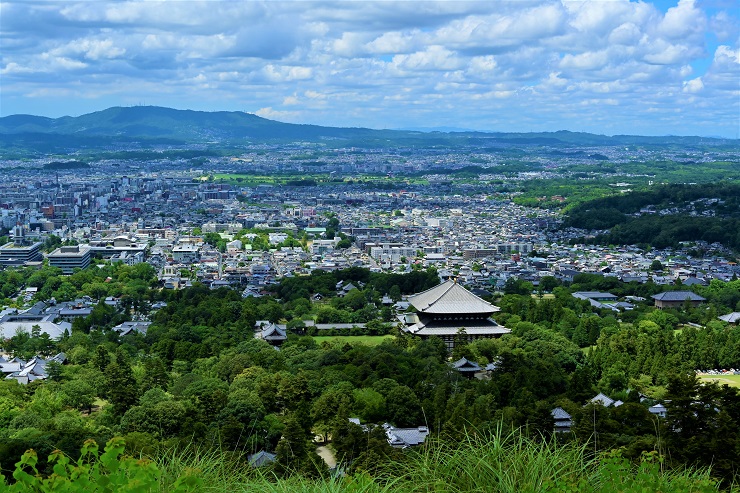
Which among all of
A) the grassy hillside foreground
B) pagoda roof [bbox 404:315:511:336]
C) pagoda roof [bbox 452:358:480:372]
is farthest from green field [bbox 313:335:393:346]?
the grassy hillside foreground

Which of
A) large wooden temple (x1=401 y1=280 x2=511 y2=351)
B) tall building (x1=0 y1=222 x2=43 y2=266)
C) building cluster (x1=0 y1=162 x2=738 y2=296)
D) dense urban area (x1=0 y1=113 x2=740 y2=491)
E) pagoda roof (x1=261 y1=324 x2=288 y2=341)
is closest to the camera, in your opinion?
dense urban area (x1=0 y1=113 x2=740 y2=491)

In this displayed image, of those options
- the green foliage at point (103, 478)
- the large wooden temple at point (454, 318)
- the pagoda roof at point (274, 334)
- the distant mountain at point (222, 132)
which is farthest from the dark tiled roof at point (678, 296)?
the distant mountain at point (222, 132)

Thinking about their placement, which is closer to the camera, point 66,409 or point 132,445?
point 132,445

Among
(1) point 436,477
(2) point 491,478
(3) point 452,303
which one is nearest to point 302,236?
(3) point 452,303

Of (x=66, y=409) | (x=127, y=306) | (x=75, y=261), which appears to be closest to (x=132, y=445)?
(x=66, y=409)

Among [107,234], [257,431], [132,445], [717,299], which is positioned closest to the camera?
[132,445]

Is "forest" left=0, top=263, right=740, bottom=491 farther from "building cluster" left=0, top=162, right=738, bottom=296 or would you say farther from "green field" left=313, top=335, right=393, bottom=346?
"building cluster" left=0, top=162, right=738, bottom=296

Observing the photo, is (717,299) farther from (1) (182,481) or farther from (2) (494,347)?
(1) (182,481)
